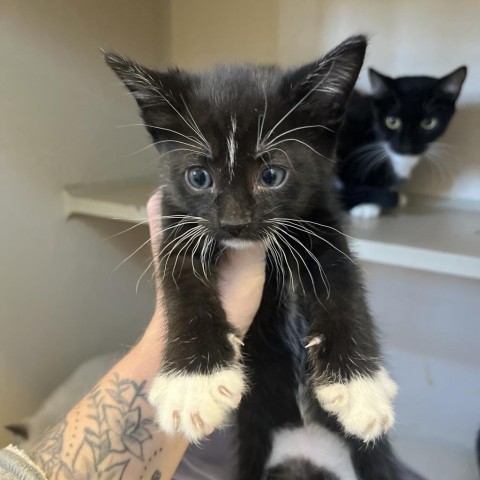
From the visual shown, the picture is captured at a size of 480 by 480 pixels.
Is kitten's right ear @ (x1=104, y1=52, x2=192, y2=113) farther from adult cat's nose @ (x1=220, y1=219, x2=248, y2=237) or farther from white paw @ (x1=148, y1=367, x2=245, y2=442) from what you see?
white paw @ (x1=148, y1=367, x2=245, y2=442)

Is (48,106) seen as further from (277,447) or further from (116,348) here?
(277,447)

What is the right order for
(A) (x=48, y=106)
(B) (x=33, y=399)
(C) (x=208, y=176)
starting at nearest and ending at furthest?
(C) (x=208, y=176), (A) (x=48, y=106), (B) (x=33, y=399)

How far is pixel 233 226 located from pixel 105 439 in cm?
50

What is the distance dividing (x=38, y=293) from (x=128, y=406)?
90cm

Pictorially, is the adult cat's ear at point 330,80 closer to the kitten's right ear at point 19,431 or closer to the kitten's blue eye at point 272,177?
the kitten's blue eye at point 272,177

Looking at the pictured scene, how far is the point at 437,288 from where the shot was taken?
1782 millimetres

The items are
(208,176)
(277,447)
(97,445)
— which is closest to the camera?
(208,176)

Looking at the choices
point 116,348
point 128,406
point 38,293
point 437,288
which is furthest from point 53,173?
point 437,288

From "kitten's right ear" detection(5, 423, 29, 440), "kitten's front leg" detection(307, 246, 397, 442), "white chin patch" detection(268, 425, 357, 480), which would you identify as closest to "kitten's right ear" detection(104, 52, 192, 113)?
"kitten's front leg" detection(307, 246, 397, 442)

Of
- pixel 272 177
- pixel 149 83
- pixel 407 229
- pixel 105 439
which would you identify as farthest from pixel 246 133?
pixel 407 229

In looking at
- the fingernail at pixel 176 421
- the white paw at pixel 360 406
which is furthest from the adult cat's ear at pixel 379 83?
the fingernail at pixel 176 421

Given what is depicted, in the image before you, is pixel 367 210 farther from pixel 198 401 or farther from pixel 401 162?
pixel 198 401

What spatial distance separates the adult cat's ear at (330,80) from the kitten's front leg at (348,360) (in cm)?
27

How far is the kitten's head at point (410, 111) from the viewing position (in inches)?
62.0
